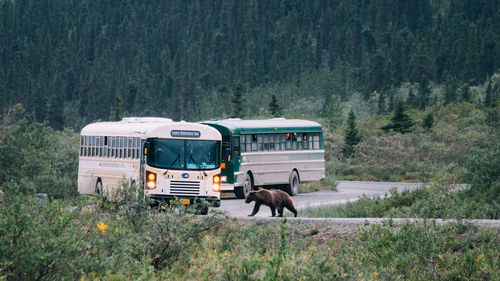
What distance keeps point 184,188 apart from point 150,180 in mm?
924

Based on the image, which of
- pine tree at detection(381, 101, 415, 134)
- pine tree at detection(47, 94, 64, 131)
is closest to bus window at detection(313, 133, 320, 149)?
pine tree at detection(381, 101, 415, 134)

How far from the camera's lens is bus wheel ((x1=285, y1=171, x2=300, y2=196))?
108 feet

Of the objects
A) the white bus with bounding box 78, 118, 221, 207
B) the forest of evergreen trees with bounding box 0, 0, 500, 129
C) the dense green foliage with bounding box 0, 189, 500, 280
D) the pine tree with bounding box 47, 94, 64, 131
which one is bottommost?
the dense green foliage with bounding box 0, 189, 500, 280

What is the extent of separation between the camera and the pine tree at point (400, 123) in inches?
2355

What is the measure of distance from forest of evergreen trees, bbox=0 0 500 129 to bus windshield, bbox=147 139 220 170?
6322cm

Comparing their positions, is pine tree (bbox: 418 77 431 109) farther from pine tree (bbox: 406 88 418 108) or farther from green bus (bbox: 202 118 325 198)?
green bus (bbox: 202 118 325 198)

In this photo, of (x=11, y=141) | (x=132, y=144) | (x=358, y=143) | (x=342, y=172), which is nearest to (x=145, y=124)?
(x=132, y=144)

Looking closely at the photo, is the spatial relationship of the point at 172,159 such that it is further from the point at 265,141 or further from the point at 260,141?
the point at 265,141

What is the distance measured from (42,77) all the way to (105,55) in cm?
1005

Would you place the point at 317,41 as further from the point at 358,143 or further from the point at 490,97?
the point at 358,143

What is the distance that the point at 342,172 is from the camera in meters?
50.8

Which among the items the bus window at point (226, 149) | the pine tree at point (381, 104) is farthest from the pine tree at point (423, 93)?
the bus window at point (226, 149)

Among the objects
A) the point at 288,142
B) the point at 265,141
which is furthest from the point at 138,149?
the point at 288,142

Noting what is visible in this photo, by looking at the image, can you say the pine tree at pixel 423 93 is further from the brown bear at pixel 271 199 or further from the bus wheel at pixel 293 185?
the brown bear at pixel 271 199
